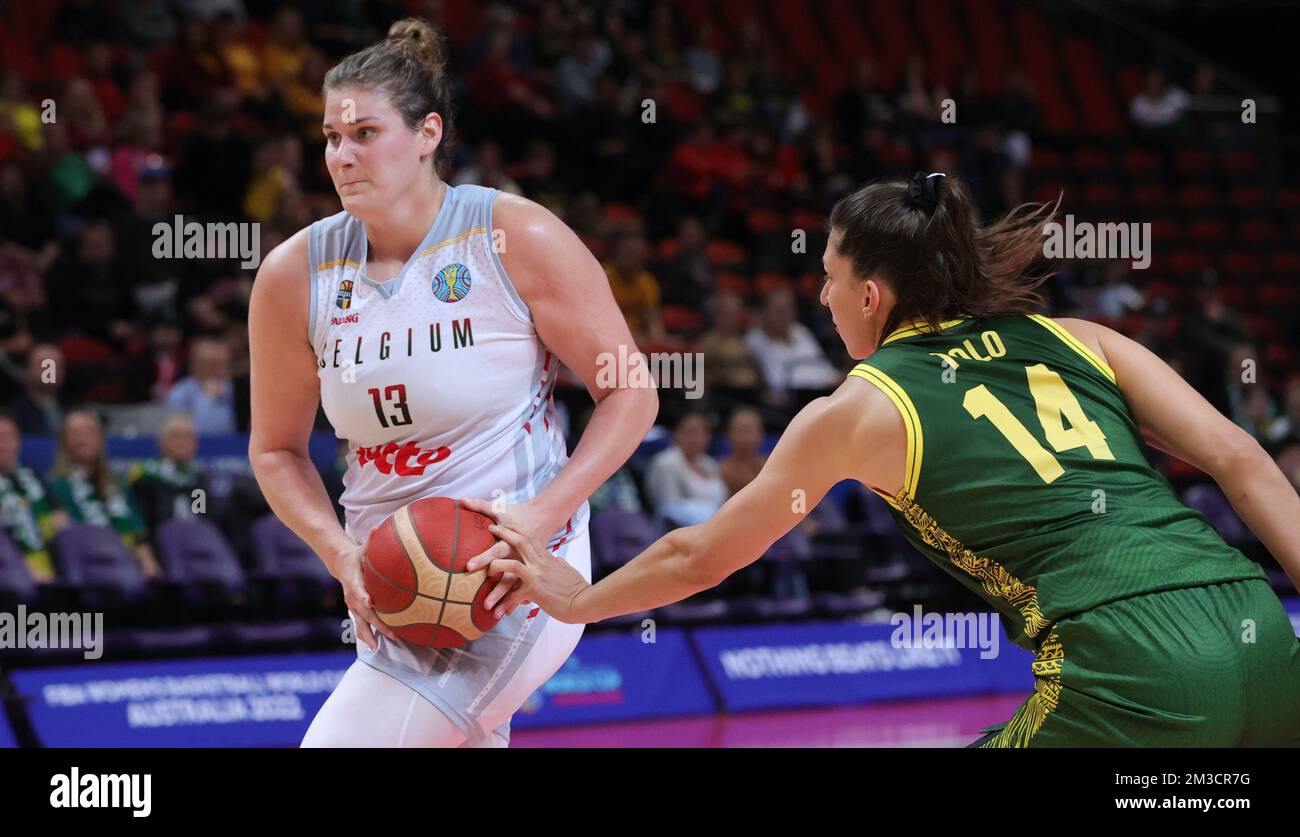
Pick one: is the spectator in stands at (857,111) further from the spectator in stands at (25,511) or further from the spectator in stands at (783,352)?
the spectator in stands at (25,511)

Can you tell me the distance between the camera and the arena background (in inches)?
272

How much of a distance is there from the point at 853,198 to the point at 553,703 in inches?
191

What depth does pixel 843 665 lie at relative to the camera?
7.81 metres

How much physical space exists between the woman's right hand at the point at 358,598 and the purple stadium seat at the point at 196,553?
13.7ft

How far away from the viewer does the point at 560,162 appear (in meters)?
11.4

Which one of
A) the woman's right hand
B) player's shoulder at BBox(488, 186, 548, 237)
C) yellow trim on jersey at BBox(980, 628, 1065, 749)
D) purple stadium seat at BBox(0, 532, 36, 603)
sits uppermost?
player's shoulder at BBox(488, 186, 548, 237)

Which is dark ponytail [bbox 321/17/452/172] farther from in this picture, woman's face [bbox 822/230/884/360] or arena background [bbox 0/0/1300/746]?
arena background [bbox 0/0/1300/746]

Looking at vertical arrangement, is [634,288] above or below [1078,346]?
above

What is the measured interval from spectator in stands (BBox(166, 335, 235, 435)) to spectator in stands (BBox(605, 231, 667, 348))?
9.22ft

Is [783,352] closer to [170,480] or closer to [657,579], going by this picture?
[170,480]

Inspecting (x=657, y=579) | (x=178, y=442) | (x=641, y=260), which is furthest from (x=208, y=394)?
(x=657, y=579)

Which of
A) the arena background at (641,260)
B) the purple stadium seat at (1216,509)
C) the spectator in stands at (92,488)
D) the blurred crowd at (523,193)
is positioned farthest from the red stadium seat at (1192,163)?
the spectator in stands at (92,488)

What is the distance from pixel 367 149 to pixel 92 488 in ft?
15.3

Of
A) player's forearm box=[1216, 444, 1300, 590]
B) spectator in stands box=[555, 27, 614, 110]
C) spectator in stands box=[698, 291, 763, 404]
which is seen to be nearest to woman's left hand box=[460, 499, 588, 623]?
player's forearm box=[1216, 444, 1300, 590]
